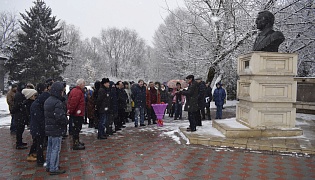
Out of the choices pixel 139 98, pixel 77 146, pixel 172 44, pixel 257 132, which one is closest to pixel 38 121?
pixel 77 146

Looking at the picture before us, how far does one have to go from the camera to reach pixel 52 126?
4.64 metres

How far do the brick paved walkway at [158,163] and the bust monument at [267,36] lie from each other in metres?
3.07

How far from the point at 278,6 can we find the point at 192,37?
562 centimetres

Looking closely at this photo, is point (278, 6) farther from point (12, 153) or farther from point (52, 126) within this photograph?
point (12, 153)

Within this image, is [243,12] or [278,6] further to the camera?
[243,12]

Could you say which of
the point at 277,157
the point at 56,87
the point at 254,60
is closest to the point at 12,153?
the point at 56,87

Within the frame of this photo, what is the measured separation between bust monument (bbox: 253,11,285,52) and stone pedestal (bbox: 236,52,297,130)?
26 centimetres

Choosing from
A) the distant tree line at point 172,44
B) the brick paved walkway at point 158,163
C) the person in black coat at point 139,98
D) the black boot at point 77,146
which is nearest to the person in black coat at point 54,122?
the brick paved walkway at point 158,163

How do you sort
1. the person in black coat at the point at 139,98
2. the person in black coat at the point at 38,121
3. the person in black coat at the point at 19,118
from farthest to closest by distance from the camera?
the person in black coat at the point at 139,98
the person in black coat at the point at 19,118
the person in black coat at the point at 38,121

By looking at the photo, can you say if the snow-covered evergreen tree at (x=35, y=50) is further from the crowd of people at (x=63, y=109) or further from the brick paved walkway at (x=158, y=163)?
the brick paved walkway at (x=158, y=163)

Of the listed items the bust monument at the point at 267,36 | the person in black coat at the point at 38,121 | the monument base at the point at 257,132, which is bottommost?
the monument base at the point at 257,132

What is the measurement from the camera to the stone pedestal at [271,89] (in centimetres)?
685

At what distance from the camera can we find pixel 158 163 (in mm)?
5270

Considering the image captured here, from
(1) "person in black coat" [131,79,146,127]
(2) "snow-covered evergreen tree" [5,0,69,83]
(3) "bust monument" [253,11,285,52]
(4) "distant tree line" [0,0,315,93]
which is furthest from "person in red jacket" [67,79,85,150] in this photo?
(2) "snow-covered evergreen tree" [5,0,69,83]
